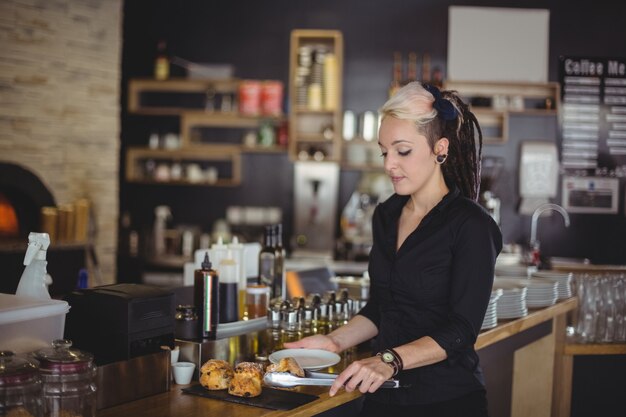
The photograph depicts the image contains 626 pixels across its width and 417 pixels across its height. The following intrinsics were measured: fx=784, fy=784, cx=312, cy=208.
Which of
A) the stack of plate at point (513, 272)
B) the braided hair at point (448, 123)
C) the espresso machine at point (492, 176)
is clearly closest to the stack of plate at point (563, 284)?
the stack of plate at point (513, 272)

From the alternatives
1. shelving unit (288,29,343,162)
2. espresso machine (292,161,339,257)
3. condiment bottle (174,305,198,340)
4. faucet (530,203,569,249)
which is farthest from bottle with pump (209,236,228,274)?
faucet (530,203,569,249)

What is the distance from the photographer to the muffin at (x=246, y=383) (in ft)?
7.22

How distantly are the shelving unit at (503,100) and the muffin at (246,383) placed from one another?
5.48m

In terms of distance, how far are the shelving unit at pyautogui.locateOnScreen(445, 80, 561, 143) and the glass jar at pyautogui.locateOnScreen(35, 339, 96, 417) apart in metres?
5.87

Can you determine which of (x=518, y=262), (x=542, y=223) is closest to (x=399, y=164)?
(x=518, y=262)

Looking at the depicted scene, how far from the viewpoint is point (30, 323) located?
6.82 feet

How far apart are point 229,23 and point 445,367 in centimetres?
Answer: 604

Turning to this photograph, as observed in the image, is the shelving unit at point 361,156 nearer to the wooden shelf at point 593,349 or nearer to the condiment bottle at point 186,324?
the wooden shelf at point 593,349

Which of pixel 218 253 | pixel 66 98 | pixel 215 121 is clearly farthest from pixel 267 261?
pixel 215 121

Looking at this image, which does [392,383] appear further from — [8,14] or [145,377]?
[8,14]

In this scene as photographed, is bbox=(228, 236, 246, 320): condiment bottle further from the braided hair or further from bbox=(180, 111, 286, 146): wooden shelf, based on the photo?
bbox=(180, 111, 286, 146): wooden shelf

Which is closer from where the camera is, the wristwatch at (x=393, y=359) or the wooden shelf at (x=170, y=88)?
the wristwatch at (x=393, y=359)

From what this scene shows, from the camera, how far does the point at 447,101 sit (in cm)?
239

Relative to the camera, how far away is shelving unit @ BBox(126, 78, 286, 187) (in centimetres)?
755
